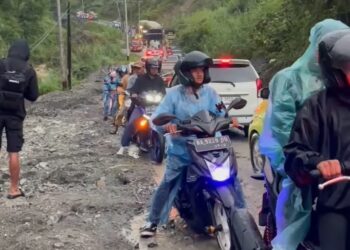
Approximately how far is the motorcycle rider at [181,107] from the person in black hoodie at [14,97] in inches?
99.0

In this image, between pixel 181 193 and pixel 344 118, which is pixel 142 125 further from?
pixel 344 118

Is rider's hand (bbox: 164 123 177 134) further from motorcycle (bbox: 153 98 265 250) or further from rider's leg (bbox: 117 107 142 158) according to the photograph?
rider's leg (bbox: 117 107 142 158)

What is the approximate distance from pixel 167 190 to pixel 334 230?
3340mm

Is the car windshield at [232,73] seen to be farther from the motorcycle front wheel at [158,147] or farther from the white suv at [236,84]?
the motorcycle front wheel at [158,147]

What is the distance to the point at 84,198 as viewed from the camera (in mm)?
8445

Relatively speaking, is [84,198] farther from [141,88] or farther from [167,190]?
[141,88]

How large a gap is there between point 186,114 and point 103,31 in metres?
94.4

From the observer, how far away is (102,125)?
18.2 m

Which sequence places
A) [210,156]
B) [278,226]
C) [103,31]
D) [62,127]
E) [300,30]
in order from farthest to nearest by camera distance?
[103,31] → [300,30] → [62,127] → [210,156] → [278,226]

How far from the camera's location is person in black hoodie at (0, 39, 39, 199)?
845 centimetres

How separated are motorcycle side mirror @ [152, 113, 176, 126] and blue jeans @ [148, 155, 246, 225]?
1.67ft

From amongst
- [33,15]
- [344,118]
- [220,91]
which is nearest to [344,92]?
[344,118]

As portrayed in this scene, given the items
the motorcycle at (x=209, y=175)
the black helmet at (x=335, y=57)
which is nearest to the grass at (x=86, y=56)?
the motorcycle at (x=209, y=175)

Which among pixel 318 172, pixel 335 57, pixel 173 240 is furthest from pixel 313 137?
pixel 173 240
